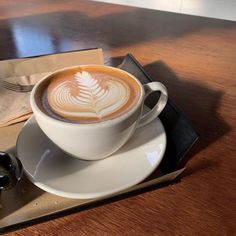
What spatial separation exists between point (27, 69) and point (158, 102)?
306 millimetres

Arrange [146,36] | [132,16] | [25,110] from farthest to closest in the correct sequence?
[132,16], [146,36], [25,110]

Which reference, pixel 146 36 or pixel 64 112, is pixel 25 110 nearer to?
pixel 64 112

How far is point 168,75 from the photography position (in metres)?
0.58

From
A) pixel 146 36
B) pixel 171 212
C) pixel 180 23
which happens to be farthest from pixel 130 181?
pixel 180 23

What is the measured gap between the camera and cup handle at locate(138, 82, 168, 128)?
0.38 m

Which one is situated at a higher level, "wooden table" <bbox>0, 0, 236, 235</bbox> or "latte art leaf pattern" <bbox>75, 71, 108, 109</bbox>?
"latte art leaf pattern" <bbox>75, 71, 108, 109</bbox>

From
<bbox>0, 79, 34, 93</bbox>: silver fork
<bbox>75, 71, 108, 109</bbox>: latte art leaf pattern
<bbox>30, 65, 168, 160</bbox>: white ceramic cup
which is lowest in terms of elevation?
<bbox>0, 79, 34, 93</bbox>: silver fork

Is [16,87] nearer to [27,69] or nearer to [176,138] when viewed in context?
[27,69]

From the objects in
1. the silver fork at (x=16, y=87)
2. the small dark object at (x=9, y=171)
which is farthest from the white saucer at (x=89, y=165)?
the silver fork at (x=16, y=87)

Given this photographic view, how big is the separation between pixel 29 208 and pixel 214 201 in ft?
0.70

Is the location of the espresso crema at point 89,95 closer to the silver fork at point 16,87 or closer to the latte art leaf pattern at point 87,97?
the latte art leaf pattern at point 87,97

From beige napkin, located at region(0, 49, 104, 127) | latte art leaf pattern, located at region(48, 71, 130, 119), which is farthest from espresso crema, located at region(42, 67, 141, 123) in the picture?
beige napkin, located at region(0, 49, 104, 127)

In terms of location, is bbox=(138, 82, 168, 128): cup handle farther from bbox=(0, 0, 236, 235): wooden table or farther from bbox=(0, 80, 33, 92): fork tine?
bbox=(0, 80, 33, 92): fork tine

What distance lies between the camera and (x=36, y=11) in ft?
3.01
